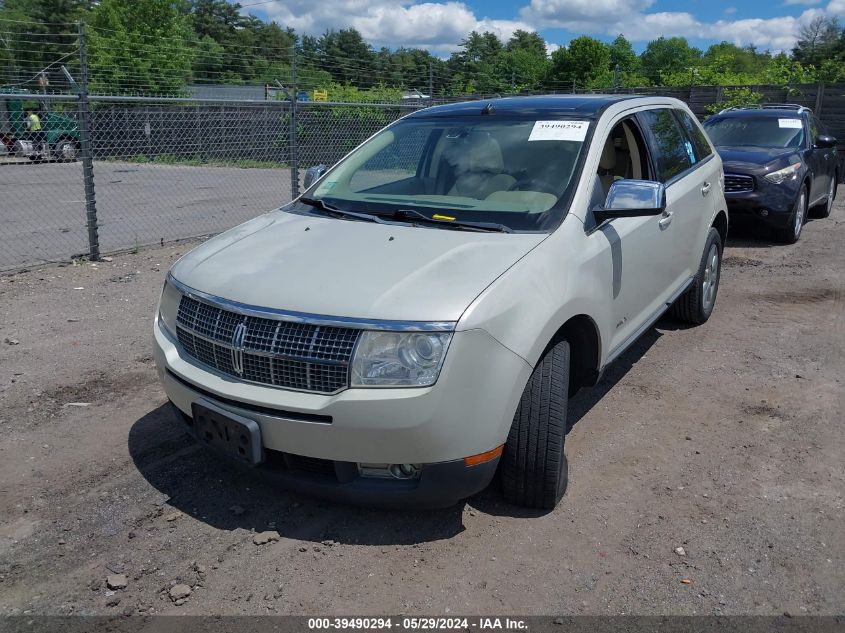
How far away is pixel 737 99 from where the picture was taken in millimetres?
19938

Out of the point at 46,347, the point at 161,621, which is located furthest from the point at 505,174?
the point at 46,347

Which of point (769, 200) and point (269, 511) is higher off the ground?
point (769, 200)

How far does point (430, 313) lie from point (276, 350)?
2.11 ft

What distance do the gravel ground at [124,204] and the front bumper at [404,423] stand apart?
6.42 metres

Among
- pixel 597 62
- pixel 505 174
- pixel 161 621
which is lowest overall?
pixel 161 621

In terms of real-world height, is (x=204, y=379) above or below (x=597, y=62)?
below

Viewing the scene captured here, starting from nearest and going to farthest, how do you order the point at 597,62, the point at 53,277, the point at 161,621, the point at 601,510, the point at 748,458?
the point at 161,621 → the point at 601,510 → the point at 748,458 → the point at 53,277 → the point at 597,62

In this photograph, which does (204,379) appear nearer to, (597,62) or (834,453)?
(834,453)

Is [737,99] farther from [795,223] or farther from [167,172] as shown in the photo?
[167,172]

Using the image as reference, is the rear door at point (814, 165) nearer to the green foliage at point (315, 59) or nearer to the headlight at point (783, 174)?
the headlight at point (783, 174)

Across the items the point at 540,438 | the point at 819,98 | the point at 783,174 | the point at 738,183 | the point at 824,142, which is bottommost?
the point at 540,438

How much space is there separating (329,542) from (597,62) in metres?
69.2

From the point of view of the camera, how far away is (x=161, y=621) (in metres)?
2.78

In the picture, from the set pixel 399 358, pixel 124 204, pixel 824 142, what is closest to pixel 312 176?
pixel 399 358
